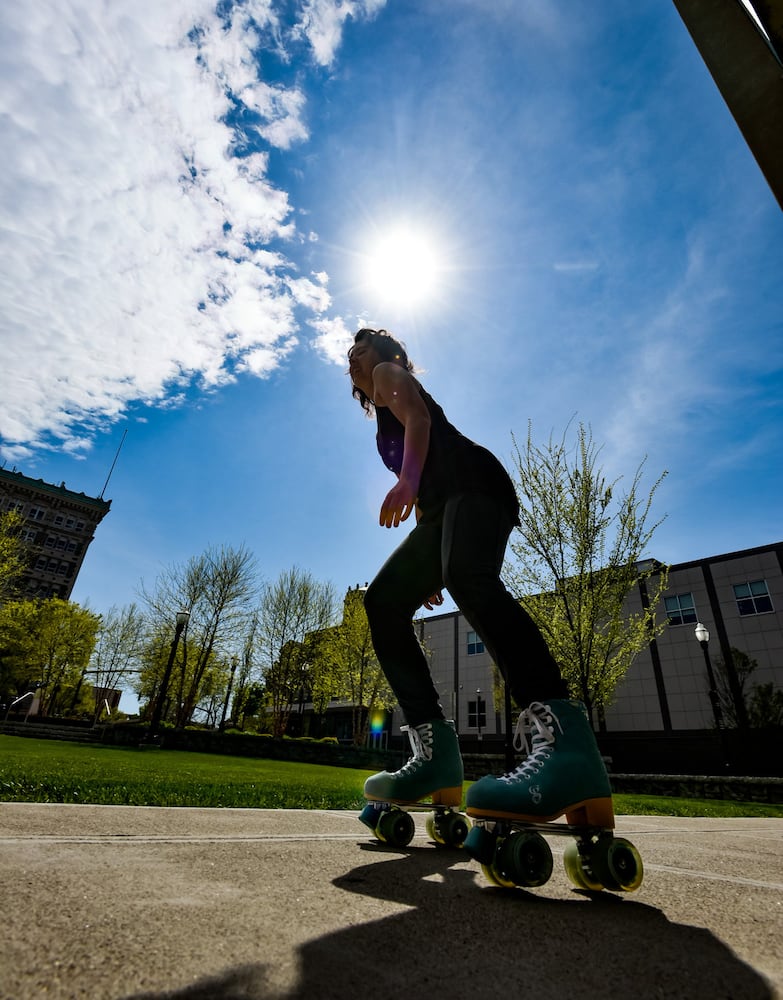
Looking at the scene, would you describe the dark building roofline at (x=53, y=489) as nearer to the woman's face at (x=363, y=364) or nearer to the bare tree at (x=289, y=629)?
the bare tree at (x=289, y=629)

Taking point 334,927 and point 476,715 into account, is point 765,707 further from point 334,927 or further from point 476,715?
point 334,927

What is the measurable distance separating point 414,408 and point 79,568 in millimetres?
75302

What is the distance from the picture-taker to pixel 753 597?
27.8 m

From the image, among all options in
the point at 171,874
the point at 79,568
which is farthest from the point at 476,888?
the point at 79,568

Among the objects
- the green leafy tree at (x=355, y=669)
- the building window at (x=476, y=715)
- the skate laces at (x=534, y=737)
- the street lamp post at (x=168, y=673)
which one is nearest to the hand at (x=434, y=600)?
the skate laces at (x=534, y=737)

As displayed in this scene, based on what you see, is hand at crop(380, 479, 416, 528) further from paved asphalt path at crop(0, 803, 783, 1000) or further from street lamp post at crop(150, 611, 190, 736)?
street lamp post at crop(150, 611, 190, 736)

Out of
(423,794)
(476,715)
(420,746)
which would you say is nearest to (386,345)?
(420,746)

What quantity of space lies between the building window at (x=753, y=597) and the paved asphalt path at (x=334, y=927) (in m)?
32.6

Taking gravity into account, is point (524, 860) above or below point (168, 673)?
below

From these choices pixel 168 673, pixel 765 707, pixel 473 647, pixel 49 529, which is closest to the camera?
pixel 168 673

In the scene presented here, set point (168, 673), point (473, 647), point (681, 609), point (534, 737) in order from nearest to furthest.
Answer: point (534, 737) < point (168, 673) < point (681, 609) < point (473, 647)

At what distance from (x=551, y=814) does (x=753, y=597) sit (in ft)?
110

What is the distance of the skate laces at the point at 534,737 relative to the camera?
1439 millimetres

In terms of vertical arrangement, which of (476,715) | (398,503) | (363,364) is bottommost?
(398,503)
